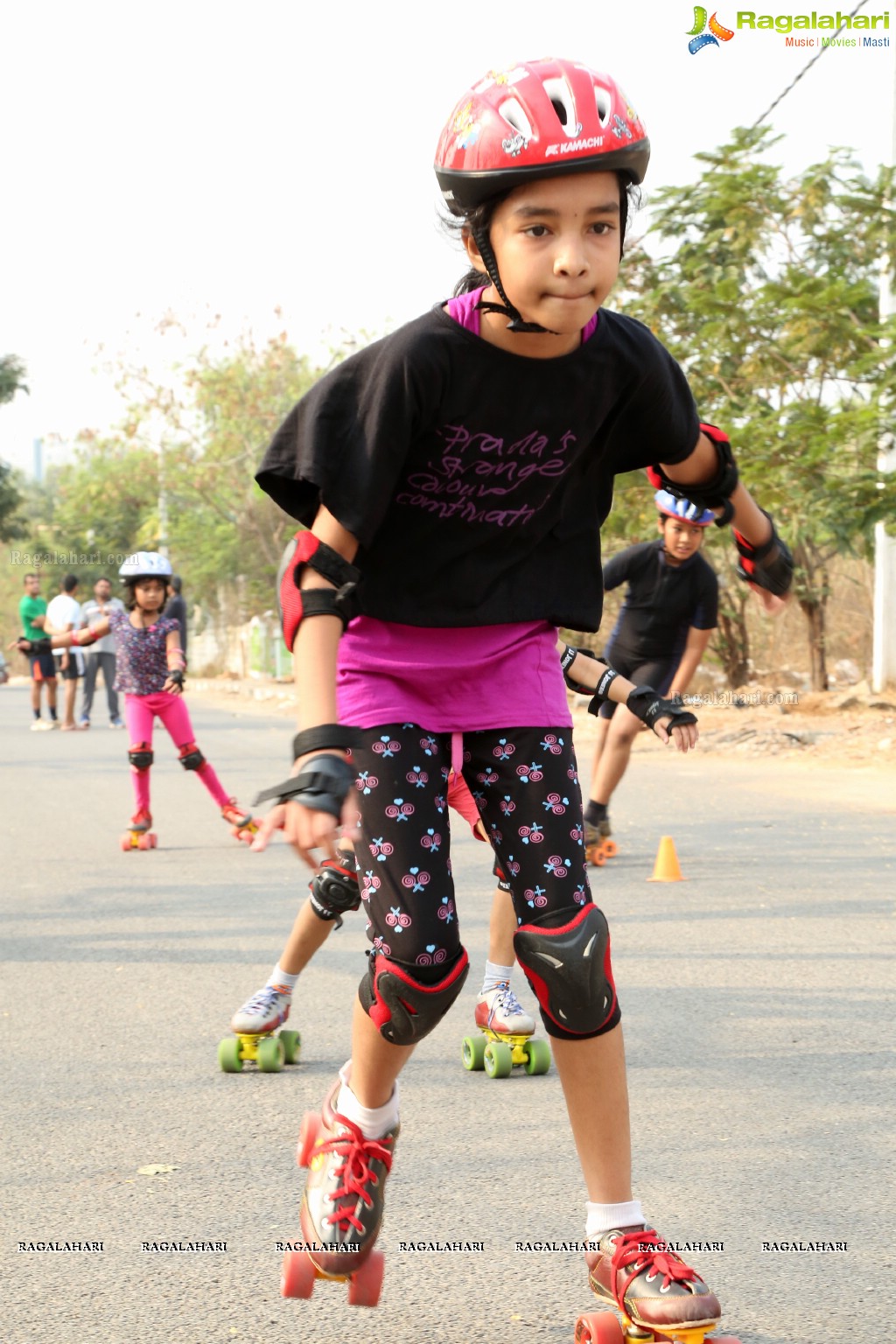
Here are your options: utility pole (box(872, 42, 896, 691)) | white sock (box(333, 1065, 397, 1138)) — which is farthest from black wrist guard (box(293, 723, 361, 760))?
utility pole (box(872, 42, 896, 691))

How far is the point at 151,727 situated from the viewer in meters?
9.66

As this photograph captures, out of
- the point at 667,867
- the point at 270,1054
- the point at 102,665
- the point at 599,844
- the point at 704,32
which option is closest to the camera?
the point at 270,1054

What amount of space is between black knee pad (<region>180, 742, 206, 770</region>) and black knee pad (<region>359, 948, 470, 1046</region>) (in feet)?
22.6

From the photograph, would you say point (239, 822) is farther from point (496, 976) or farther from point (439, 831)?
point (439, 831)

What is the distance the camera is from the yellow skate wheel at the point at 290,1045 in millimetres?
4629

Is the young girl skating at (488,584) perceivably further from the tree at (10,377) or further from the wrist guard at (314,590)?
the tree at (10,377)

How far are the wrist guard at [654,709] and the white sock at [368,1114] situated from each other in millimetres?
1408

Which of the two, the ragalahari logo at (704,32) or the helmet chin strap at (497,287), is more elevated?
the ragalahari logo at (704,32)

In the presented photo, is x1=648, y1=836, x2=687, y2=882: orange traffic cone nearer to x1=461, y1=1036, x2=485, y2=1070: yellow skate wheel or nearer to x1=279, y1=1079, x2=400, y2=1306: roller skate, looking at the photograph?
x1=461, y1=1036, x2=485, y2=1070: yellow skate wheel

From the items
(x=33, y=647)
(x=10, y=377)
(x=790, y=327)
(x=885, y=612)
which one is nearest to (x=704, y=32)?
(x=790, y=327)

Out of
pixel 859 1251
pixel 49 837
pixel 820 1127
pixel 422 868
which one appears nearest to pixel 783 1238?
pixel 859 1251

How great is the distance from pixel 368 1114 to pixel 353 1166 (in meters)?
0.10

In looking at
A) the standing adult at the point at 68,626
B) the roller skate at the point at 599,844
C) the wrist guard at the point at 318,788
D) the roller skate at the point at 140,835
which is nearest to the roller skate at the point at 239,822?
the roller skate at the point at 140,835

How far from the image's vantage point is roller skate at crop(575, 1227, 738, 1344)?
2.53 metres
